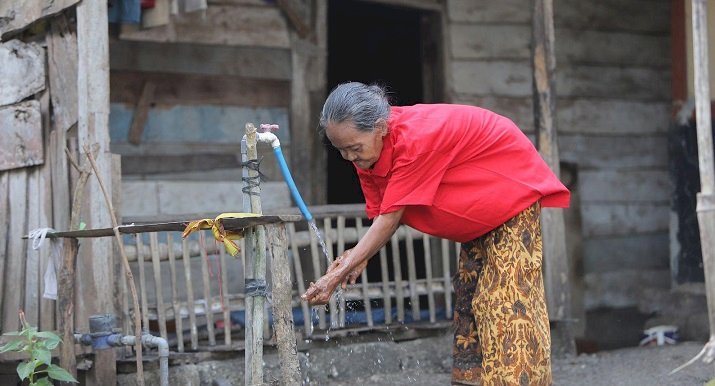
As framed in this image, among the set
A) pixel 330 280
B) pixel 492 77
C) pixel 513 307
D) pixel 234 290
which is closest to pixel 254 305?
pixel 330 280

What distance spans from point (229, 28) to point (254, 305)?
3.80 meters

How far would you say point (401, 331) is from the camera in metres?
7.09

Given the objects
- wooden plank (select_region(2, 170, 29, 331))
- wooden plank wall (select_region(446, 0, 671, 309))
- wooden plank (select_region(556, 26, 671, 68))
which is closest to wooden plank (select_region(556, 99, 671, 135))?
wooden plank wall (select_region(446, 0, 671, 309))

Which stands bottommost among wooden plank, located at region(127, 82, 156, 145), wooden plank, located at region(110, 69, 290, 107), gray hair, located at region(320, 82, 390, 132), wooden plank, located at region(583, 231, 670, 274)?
wooden plank, located at region(583, 231, 670, 274)

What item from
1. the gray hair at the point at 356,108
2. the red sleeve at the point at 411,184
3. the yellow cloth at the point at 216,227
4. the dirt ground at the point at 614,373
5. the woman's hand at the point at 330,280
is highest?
the gray hair at the point at 356,108

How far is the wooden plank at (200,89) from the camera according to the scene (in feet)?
23.5

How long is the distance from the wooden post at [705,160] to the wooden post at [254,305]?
9.41ft

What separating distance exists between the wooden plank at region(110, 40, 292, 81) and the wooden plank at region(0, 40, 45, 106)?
1.06m

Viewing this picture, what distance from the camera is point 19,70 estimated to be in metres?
6.02

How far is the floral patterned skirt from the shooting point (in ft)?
14.0

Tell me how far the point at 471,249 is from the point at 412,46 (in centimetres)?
665

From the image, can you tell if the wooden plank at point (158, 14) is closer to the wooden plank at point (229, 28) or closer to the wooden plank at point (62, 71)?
the wooden plank at point (229, 28)

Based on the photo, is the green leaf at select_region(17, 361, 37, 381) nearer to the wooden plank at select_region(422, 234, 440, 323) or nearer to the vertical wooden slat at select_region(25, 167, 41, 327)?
the vertical wooden slat at select_region(25, 167, 41, 327)

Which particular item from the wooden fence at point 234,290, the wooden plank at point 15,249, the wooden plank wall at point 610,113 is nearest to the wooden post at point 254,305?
the wooden fence at point 234,290
